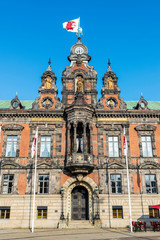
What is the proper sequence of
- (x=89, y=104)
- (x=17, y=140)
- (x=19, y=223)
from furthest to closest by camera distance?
(x=89, y=104)
(x=17, y=140)
(x=19, y=223)

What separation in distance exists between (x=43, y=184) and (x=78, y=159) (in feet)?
16.7

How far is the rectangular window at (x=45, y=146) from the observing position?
26353 mm

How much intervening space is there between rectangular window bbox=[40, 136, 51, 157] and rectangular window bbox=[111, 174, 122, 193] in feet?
27.1

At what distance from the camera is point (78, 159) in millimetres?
24266

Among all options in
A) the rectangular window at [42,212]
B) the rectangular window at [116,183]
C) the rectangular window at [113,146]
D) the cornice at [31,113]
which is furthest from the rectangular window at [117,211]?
the cornice at [31,113]

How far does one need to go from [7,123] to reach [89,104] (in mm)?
10775

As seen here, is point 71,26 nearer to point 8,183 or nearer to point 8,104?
point 8,104

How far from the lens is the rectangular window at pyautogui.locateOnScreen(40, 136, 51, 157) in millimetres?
26353

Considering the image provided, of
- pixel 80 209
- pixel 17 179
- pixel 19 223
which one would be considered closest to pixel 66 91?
pixel 17 179

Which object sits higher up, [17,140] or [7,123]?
[7,123]

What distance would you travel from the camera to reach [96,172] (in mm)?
25406

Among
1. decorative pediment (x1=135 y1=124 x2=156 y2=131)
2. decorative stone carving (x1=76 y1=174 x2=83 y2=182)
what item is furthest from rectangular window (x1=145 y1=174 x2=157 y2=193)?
decorative stone carving (x1=76 y1=174 x2=83 y2=182)

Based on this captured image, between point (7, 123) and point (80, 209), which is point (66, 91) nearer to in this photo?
point (7, 123)

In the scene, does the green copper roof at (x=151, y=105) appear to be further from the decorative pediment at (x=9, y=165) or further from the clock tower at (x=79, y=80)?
the decorative pediment at (x=9, y=165)
